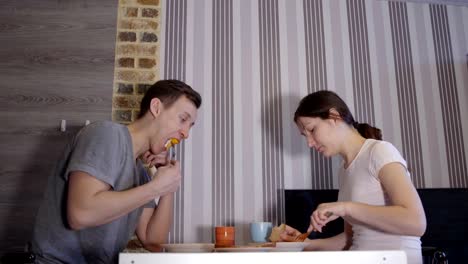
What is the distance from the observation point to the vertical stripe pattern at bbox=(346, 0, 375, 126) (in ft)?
9.22

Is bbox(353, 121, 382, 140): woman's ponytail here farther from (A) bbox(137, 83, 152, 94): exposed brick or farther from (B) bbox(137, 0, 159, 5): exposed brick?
(B) bbox(137, 0, 159, 5): exposed brick

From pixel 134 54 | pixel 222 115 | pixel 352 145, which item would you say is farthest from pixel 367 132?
pixel 134 54

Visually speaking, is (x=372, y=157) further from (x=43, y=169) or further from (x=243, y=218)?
(x=43, y=169)

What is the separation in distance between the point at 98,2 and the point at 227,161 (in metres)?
1.25

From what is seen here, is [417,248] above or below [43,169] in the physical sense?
below

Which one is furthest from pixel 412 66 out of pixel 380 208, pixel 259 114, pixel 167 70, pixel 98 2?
pixel 98 2

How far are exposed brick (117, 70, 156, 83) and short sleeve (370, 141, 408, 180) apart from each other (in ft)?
4.78

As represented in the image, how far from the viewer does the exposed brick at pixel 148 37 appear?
8.86 ft

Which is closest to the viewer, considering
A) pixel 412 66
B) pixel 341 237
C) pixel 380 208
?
pixel 380 208

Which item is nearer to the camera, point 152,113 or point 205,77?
point 152,113

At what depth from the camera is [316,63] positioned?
9.32 feet

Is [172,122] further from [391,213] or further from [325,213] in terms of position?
[391,213]

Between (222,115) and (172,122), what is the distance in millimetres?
1026

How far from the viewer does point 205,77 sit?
2.73 metres
